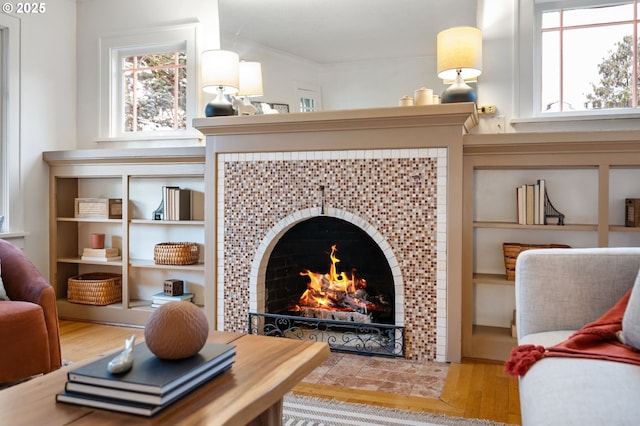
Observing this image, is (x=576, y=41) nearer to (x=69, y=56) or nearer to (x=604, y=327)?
(x=604, y=327)

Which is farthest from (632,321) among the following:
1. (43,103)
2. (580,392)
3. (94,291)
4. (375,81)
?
(43,103)

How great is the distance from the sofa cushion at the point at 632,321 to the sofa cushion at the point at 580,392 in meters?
0.13

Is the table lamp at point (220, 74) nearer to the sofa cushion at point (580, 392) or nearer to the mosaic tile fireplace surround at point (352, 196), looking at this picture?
the mosaic tile fireplace surround at point (352, 196)

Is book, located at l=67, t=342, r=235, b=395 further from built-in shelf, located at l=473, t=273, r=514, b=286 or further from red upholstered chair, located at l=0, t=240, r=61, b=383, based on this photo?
built-in shelf, located at l=473, t=273, r=514, b=286

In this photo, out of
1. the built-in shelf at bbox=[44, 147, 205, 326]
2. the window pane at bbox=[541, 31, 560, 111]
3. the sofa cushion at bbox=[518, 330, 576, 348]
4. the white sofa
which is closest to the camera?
the white sofa

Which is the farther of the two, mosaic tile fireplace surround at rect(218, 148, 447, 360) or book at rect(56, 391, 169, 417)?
mosaic tile fireplace surround at rect(218, 148, 447, 360)

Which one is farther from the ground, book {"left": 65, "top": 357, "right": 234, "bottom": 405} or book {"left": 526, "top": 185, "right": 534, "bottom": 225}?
book {"left": 526, "top": 185, "right": 534, "bottom": 225}

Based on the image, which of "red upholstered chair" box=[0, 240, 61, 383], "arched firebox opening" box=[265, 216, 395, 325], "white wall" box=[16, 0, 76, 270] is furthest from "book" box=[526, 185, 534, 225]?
"white wall" box=[16, 0, 76, 270]

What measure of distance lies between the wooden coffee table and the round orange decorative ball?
0.12 meters

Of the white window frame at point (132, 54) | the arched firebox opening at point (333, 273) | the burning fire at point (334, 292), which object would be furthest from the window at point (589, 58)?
the white window frame at point (132, 54)

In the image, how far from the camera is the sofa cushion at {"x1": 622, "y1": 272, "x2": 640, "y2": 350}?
1571 millimetres

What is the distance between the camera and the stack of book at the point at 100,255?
168 inches

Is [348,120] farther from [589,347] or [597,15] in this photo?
[589,347]

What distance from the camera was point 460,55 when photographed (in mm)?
3168
